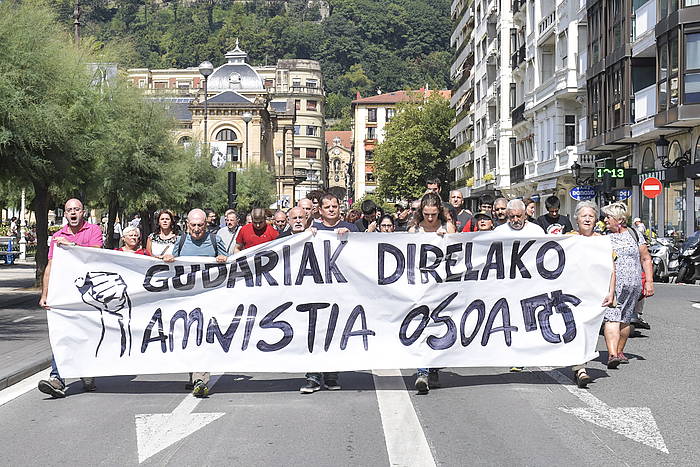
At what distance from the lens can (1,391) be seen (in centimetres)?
1061

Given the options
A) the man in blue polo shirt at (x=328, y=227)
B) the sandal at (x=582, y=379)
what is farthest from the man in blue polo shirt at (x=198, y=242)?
the sandal at (x=582, y=379)

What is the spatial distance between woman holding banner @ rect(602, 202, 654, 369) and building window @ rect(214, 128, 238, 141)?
369 feet

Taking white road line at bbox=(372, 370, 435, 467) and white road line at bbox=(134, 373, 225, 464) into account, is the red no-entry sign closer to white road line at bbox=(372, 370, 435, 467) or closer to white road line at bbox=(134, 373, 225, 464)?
white road line at bbox=(372, 370, 435, 467)

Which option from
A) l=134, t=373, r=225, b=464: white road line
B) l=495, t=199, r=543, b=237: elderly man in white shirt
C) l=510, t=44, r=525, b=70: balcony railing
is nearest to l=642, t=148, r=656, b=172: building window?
l=510, t=44, r=525, b=70: balcony railing

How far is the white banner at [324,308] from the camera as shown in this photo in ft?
34.1

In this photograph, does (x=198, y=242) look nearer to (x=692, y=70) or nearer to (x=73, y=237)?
(x=73, y=237)

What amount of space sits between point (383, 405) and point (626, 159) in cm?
3429

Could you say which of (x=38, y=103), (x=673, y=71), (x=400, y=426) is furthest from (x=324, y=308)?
(x=673, y=71)

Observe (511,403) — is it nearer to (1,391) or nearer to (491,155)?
(1,391)

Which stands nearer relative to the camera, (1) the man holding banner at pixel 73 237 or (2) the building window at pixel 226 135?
(1) the man holding banner at pixel 73 237

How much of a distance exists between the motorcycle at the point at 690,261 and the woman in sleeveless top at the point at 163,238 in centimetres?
2006

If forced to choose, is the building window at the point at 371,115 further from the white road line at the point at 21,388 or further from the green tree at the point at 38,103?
the white road line at the point at 21,388

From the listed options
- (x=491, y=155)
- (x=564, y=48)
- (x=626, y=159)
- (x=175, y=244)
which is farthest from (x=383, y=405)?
(x=491, y=155)

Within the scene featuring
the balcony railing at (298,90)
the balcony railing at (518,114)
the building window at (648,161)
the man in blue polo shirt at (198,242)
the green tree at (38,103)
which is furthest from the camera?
the balcony railing at (298,90)
